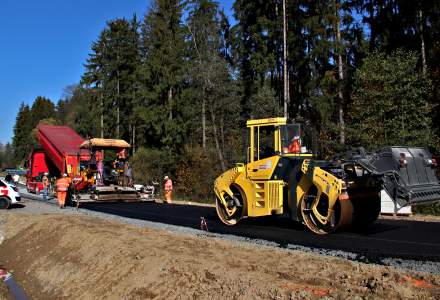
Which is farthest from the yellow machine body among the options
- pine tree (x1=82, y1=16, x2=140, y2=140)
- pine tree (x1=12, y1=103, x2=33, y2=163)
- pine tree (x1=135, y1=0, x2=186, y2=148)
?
pine tree (x1=12, y1=103, x2=33, y2=163)

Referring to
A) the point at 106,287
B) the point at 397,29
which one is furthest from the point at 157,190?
the point at 106,287

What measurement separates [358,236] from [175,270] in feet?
13.9

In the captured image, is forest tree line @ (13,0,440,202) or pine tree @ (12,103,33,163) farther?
pine tree @ (12,103,33,163)

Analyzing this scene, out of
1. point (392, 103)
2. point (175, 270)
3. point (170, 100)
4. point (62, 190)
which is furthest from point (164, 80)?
point (175, 270)

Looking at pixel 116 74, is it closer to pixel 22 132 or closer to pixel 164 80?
pixel 164 80

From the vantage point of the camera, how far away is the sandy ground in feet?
19.9

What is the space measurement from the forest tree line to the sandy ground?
37.0ft

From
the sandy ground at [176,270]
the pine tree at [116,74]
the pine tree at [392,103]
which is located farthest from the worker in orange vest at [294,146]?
the pine tree at [116,74]

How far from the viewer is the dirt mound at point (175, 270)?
6.10 metres

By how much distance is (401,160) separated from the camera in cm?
908

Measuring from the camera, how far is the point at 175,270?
772 centimetres

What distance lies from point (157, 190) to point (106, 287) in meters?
21.9

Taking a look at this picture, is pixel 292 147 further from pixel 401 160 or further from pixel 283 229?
pixel 401 160

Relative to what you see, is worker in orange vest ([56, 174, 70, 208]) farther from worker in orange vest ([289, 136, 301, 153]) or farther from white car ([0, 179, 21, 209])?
worker in orange vest ([289, 136, 301, 153])
